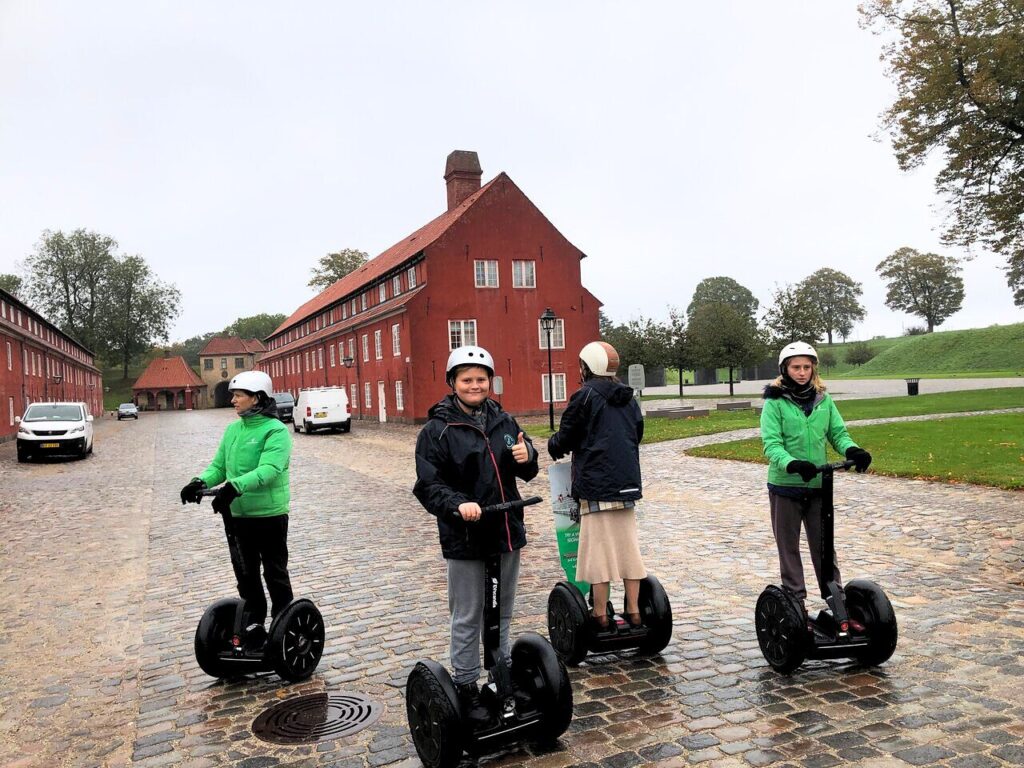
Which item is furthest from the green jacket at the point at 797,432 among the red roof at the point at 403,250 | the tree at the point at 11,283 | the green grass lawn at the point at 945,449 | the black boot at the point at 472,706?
the tree at the point at 11,283

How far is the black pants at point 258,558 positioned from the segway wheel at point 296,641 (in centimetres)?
15

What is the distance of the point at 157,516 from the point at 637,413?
9.61 metres

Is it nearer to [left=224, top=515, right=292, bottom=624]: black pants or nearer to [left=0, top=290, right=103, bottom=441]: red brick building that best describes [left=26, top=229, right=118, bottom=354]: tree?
[left=0, top=290, right=103, bottom=441]: red brick building

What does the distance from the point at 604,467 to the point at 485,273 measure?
3339cm

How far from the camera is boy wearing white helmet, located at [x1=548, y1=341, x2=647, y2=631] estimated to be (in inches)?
176

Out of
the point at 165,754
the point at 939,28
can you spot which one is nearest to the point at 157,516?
the point at 165,754

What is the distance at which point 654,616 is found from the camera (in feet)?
15.5

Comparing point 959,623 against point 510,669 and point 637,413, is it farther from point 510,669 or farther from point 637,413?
point 510,669

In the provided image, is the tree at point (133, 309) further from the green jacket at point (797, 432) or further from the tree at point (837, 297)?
the green jacket at point (797, 432)

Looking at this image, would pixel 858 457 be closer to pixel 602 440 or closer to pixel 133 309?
pixel 602 440

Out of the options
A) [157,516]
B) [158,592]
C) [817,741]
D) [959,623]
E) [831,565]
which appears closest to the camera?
[817,741]

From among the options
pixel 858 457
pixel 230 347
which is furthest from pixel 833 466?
pixel 230 347

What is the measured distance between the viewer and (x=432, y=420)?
3596mm

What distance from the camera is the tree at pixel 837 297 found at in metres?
108
